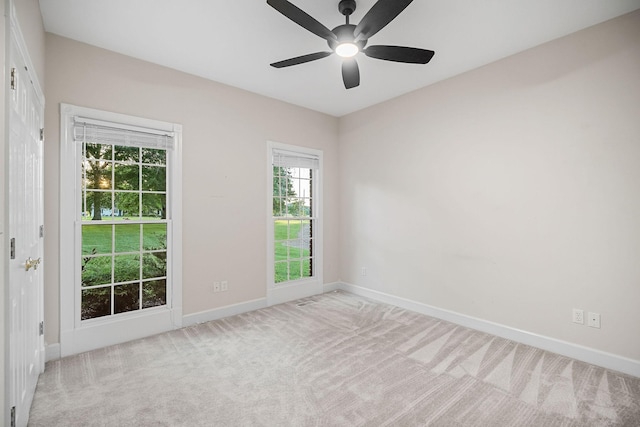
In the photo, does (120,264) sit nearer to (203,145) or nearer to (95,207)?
(95,207)

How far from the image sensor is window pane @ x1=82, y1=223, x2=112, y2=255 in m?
2.92

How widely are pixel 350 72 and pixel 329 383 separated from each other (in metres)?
2.52

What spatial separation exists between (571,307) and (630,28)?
7.62 feet

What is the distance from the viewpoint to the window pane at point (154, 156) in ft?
10.5

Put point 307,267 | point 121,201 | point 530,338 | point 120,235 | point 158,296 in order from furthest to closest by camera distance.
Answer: point 307,267 → point 158,296 → point 120,235 → point 121,201 → point 530,338

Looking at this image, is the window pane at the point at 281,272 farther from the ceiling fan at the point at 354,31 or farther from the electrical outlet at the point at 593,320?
the electrical outlet at the point at 593,320

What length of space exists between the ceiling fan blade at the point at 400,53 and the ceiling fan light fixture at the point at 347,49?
10cm

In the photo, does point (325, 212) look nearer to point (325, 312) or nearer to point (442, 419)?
point (325, 312)

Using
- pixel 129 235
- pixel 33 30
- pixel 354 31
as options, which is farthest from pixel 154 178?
A: pixel 354 31

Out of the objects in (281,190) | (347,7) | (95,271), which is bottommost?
(95,271)

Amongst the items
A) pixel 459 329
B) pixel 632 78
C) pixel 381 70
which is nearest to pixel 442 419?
pixel 459 329

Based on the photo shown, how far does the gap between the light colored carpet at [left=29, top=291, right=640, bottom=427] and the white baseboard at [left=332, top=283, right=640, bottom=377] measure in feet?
0.29

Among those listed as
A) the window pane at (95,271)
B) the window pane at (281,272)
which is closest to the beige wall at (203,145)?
the window pane at (281,272)

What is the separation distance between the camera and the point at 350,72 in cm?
255
